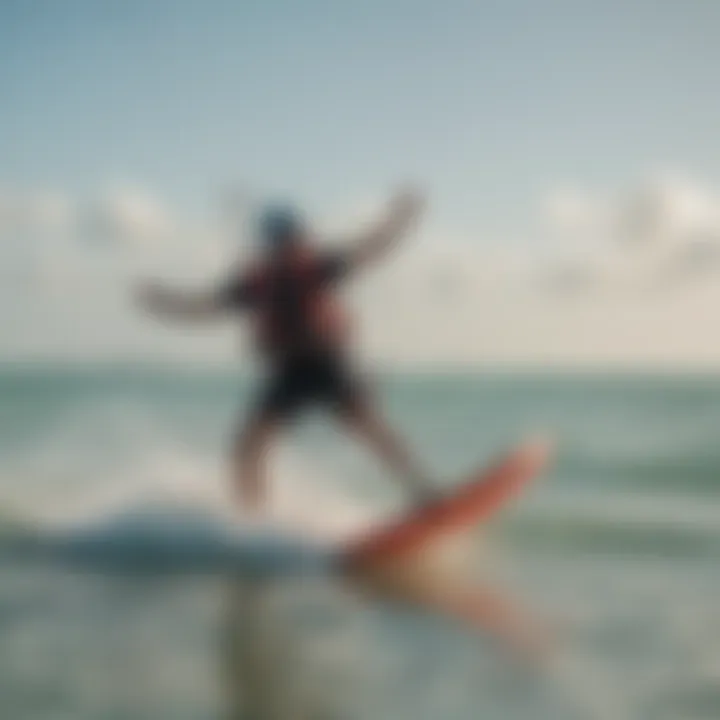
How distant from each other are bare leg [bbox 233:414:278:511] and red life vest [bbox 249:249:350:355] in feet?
0.35

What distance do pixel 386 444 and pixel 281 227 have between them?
1.14ft

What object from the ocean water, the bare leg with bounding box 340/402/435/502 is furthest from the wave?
the bare leg with bounding box 340/402/435/502

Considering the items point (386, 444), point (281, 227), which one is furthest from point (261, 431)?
point (281, 227)

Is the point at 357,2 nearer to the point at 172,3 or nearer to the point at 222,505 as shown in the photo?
the point at 172,3

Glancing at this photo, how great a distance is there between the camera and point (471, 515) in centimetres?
162

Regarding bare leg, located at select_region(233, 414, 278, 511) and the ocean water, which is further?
bare leg, located at select_region(233, 414, 278, 511)

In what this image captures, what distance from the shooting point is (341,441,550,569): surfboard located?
1.61m

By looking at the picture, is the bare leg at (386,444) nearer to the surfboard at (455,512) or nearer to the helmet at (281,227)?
the surfboard at (455,512)

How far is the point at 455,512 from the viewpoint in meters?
1.62

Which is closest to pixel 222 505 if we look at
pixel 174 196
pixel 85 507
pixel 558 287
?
pixel 85 507

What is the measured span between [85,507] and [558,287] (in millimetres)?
779

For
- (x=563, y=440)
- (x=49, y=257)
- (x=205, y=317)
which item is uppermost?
(x=49, y=257)

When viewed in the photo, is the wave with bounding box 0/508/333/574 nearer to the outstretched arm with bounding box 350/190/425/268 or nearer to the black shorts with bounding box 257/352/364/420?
the black shorts with bounding box 257/352/364/420

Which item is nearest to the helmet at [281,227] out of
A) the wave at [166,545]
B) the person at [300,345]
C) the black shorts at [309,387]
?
the person at [300,345]
